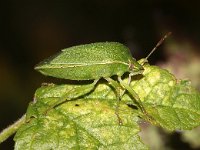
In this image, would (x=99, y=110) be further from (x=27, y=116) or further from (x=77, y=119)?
(x=27, y=116)

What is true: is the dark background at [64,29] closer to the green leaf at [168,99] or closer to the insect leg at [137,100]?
the green leaf at [168,99]

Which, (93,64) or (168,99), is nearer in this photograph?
(93,64)

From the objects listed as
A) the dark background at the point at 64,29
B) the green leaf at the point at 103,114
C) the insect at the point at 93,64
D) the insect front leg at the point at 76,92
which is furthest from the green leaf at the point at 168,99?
the dark background at the point at 64,29

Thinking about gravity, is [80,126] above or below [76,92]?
→ below

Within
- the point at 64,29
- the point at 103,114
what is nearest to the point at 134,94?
the point at 103,114

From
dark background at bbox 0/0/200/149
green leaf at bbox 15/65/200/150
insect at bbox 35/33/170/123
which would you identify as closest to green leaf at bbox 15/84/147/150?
green leaf at bbox 15/65/200/150

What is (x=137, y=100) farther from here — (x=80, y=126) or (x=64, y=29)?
(x=64, y=29)

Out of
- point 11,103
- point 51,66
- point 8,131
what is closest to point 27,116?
point 8,131
